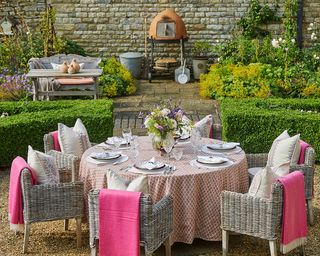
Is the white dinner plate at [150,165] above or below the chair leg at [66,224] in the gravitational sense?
above

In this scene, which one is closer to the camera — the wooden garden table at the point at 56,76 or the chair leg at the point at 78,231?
the chair leg at the point at 78,231

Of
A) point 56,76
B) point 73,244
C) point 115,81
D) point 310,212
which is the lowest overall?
point 73,244

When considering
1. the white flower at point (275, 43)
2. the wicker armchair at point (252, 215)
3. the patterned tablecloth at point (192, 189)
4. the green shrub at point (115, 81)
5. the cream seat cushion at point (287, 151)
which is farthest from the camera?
the white flower at point (275, 43)

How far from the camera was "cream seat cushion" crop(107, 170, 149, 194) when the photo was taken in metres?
6.84

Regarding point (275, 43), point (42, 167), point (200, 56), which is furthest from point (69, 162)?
point (200, 56)

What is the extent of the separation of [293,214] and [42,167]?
8.50ft

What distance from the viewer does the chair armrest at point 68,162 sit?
815 cm

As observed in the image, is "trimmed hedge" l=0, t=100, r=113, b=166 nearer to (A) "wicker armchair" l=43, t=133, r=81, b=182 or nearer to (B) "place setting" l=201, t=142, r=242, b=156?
(A) "wicker armchair" l=43, t=133, r=81, b=182

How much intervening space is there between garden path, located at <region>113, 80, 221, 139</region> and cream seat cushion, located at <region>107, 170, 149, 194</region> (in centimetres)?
499

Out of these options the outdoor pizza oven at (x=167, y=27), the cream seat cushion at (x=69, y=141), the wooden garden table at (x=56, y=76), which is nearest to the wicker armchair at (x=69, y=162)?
the cream seat cushion at (x=69, y=141)

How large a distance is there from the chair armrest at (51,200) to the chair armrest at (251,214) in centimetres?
152

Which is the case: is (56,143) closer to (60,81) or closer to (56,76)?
(56,76)

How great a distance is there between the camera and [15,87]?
1355cm

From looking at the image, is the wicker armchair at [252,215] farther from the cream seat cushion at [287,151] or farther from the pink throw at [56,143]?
the pink throw at [56,143]
